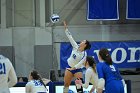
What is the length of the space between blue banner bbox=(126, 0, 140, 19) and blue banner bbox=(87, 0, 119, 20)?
58 cm

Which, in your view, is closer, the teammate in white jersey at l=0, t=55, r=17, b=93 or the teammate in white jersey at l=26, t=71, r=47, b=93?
the teammate in white jersey at l=0, t=55, r=17, b=93

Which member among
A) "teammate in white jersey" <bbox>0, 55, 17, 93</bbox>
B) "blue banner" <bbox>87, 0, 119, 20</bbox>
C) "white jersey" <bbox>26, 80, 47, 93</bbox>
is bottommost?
"white jersey" <bbox>26, 80, 47, 93</bbox>

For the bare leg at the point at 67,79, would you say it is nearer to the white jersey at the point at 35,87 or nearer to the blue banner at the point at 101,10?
the white jersey at the point at 35,87

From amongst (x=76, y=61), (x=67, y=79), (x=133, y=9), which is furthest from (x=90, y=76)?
(x=133, y=9)

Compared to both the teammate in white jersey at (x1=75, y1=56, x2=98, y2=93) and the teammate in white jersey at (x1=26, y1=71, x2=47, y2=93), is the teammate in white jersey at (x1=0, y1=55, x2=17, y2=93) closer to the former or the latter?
the teammate in white jersey at (x1=26, y1=71, x2=47, y2=93)

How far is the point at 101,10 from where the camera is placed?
15844 millimetres

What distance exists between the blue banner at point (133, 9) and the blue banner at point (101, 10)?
0.58 meters

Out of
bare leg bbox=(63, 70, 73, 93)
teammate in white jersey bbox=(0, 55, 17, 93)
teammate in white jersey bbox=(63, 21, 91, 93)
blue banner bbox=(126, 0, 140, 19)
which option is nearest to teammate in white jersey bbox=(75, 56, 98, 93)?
teammate in white jersey bbox=(63, 21, 91, 93)

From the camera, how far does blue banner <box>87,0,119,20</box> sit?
15852 mm

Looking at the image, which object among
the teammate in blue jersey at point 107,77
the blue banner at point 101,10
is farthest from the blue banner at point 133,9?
the teammate in blue jersey at point 107,77

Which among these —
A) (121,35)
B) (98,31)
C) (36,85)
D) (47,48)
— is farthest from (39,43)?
(36,85)

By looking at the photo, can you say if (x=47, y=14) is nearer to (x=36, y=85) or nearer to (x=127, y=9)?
(x=127, y=9)

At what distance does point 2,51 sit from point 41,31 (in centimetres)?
195

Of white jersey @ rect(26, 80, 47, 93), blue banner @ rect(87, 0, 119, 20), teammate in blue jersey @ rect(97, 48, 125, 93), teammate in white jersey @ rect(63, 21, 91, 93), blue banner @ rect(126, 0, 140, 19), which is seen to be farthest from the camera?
blue banner @ rect(126, 0, 140, 19)
